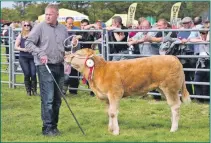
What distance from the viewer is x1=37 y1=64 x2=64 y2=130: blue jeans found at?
7500mm

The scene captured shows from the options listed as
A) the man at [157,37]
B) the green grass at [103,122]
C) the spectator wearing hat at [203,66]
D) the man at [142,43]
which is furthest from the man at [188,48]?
the green grass at [103,122]

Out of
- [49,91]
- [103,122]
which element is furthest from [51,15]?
[103,122]

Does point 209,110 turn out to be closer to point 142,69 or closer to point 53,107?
point 142,69

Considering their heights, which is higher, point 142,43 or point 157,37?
point 157,37

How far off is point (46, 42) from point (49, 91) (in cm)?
80

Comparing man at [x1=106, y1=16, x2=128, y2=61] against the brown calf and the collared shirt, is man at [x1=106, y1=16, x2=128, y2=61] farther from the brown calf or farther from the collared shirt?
the collared shirt

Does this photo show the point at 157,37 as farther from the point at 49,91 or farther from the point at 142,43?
the point at 49,91

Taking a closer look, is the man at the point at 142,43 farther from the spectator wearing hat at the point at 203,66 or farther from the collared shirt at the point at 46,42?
the collared shirt at the point at 46,42

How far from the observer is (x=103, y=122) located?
8656mm

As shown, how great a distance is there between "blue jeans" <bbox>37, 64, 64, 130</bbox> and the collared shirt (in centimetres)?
15

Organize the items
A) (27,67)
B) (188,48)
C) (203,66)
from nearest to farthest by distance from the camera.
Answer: (203,66)
(188,48)
(27,67)

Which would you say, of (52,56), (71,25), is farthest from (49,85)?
(71,25)

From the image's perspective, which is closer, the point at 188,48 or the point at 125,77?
the point at 125,77

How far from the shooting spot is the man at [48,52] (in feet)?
24.4
